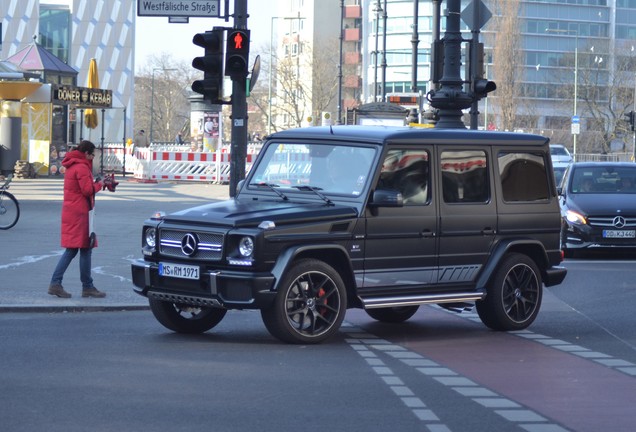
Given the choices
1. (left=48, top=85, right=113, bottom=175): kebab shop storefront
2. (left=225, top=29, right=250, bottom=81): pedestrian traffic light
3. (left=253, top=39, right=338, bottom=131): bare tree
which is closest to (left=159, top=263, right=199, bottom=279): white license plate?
(left=225, top=29, right=250, bottom=81): pedestrian traffic light

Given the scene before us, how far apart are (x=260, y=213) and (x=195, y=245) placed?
62 cm

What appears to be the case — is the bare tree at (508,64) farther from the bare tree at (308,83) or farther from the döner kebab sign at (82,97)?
the döner kebab sign at (82,97)

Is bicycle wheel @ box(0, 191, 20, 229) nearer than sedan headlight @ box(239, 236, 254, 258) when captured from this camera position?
No

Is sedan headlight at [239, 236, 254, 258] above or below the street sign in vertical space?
below

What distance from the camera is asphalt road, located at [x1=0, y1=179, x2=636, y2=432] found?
8.31 m

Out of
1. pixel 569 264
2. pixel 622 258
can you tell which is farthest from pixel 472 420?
pixel 622 258

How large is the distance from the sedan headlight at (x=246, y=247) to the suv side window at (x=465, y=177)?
237 cm

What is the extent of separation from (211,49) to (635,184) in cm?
908

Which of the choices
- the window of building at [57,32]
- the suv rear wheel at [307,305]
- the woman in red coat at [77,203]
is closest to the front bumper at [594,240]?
the woman in red coat at [77,203]

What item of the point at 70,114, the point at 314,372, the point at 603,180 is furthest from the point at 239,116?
the point at 70,114

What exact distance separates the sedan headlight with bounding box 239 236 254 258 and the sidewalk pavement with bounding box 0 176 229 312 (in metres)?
3.63

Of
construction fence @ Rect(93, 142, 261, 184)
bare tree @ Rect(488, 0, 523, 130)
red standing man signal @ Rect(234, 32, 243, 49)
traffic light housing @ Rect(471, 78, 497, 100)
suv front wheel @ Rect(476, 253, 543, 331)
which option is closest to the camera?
suv front wheel @ Rect(476, 253, 543, 331)

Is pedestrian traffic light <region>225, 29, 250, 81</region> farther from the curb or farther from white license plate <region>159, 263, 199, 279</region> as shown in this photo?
white license plate <region>159, 263, 199, 279</region>

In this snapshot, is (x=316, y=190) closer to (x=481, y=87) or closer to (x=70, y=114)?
(x=481, y=87)
